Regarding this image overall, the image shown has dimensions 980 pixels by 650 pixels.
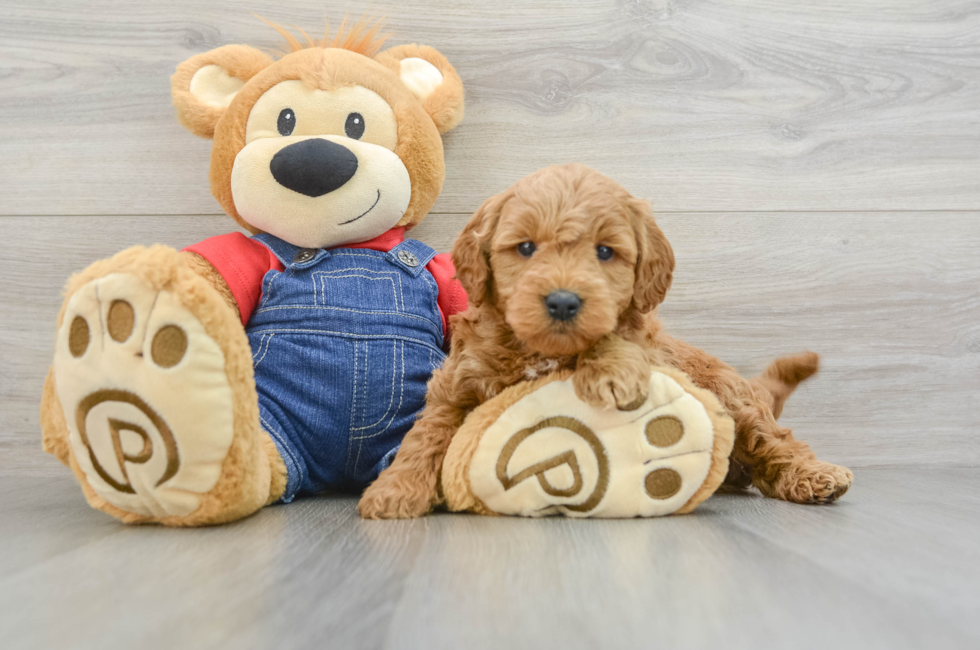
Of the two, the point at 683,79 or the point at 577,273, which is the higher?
the point at 683,79

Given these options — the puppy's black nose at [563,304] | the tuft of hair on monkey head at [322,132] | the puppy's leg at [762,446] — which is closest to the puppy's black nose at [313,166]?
the tuft of hair on monkey head at [322,132]

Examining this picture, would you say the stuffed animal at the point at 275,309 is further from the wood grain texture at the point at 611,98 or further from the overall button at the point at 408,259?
the wood grain texture at the point at 611,98

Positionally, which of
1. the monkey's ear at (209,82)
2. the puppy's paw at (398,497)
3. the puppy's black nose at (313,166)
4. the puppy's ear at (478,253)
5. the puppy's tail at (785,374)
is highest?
the monkey's ear at (209,82)

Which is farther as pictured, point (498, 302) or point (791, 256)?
point (791, 256)

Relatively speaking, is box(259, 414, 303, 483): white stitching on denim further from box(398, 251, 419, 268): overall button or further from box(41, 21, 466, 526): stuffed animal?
box(398, 251, 419, 268): overall button

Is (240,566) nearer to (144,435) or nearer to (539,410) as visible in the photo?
(144,435)

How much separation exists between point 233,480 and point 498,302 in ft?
1.49

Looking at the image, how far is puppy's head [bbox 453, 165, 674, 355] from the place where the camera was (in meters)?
0.91

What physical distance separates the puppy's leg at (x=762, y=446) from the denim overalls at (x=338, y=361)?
46 cm

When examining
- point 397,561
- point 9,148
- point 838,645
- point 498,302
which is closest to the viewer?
point 838,645

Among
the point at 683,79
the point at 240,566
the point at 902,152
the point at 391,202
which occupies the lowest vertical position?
the point at 240,566

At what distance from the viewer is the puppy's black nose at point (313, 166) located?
45.7 inches

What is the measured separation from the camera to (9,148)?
1.53 meters

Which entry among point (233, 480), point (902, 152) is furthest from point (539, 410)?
point (902, 152)
